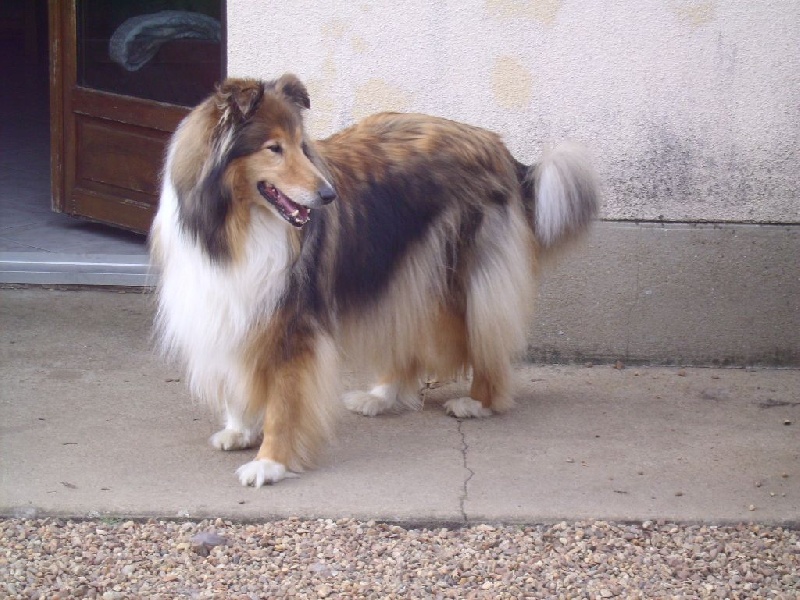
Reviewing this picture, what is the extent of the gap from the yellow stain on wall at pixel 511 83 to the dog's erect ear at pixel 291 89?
1.65m

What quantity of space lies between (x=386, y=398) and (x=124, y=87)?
295 cm

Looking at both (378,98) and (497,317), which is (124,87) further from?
(497,317)

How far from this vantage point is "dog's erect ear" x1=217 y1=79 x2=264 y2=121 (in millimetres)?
3961

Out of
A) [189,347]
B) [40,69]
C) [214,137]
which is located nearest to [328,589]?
[189,347]

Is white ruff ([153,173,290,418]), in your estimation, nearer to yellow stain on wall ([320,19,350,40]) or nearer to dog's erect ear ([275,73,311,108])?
dog's erect ear ([275,73,311,108])

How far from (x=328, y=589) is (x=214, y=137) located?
5.29ft

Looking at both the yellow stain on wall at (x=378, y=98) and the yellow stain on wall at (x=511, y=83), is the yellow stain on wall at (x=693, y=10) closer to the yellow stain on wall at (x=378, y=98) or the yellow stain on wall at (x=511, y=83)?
the yellow stain on wall at (x=511, y=83)

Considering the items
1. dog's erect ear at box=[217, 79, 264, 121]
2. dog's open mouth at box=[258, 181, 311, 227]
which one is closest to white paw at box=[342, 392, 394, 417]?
dog's open mouth at box=[258, 181, 311, 227]

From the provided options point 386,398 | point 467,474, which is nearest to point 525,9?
point 386,398

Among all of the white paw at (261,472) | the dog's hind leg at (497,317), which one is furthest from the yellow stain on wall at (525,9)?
the white paw at (261,472)

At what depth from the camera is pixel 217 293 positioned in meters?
4.20

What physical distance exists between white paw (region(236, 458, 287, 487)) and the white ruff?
27 cm

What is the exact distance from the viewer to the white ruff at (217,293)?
4172 millimetres

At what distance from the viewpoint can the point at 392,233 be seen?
4652 millimetres
